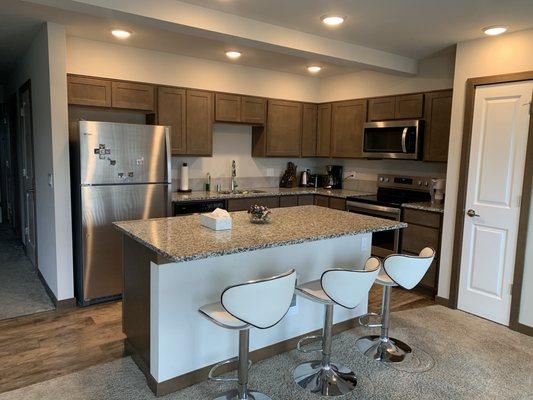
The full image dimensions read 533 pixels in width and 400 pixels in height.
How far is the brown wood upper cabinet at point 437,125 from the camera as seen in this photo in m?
4.25

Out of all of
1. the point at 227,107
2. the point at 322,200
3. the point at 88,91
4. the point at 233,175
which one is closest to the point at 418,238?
the point at 322,200

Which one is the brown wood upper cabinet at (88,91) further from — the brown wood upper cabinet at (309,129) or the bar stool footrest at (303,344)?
the bar stool footrest at (303,344)

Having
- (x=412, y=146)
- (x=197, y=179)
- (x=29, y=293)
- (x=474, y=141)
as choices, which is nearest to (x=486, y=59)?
(x=474, y=141)

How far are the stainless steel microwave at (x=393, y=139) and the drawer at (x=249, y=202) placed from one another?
1.27m

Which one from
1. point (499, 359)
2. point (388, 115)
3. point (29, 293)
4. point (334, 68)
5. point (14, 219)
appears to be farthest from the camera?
point (14, 219)

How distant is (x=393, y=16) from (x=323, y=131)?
105 inches

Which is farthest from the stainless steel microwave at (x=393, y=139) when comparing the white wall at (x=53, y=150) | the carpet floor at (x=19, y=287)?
the carpet floor at (x=19, y=287)

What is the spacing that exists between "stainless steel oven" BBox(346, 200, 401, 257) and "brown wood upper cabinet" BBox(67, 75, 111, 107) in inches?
116

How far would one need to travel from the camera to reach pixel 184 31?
3016 mm

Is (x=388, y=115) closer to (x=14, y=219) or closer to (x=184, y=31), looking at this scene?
(x=184, y=31)

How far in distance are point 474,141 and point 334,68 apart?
2.13 meters

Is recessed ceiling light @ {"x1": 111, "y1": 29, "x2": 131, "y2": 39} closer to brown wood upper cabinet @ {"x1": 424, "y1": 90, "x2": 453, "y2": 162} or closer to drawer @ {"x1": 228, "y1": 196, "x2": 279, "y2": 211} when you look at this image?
drawer @ {"x1": 228, "y1": 196, "x2": 279, "y2": 211}

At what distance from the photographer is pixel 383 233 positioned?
15.0 feet

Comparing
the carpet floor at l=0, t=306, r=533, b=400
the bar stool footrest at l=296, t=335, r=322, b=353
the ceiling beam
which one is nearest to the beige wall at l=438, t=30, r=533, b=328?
the carpet floor at l=0, t=306, r=533, b=400
